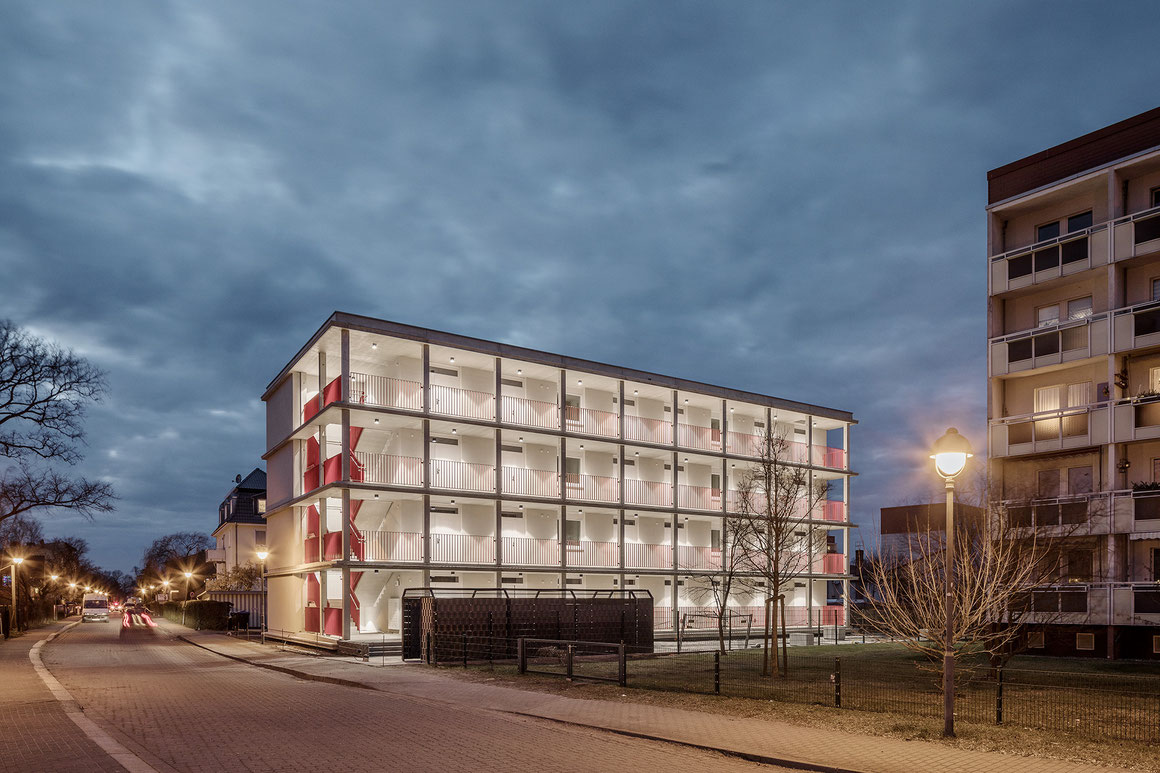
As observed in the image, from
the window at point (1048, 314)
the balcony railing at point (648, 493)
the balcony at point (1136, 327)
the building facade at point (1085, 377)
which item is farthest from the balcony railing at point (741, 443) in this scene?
the balcony at point (1136, 327)

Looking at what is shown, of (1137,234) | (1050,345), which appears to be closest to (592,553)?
(1050,345)

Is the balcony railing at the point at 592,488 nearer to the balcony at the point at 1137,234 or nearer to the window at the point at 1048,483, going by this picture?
the window at the point at 1048,483

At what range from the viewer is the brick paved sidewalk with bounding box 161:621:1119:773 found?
34.8 feet

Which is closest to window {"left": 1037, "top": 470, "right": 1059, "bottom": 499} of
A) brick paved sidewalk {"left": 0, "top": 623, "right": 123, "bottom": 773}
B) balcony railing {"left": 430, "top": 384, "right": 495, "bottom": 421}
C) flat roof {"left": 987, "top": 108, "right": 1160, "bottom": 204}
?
flat roof {"left": 987, "top": 108, "right": 1160, "bottom": 204}

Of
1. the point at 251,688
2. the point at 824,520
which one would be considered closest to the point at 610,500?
the point at 824,520

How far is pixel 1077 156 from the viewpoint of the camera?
30531 millimetres

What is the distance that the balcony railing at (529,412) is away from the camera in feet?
120

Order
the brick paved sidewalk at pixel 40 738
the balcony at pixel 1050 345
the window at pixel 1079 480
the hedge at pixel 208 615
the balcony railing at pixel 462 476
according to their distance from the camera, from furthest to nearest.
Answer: the hedge at pixel 208 615, the balcony railing at pixel 462 476, the window at pixel 1079 480, the balcony at pixel 1050 345, the brick paved sidewalk at pixel 40 738

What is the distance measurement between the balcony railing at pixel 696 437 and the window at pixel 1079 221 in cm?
1774

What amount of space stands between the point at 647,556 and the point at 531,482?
6.63 metres

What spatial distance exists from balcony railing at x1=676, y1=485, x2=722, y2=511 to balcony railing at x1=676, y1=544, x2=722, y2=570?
6.25ft

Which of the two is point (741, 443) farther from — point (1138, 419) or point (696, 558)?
point (1138, 419)

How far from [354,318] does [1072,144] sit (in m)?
25.3

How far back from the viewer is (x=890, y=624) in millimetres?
15727
